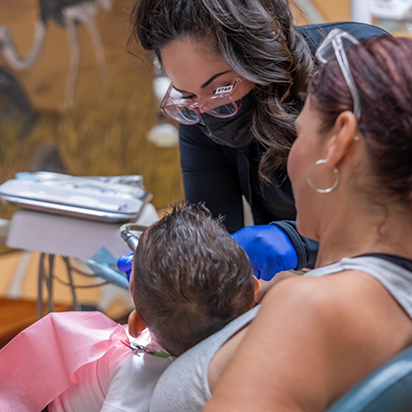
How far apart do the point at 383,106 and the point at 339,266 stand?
0.23 m

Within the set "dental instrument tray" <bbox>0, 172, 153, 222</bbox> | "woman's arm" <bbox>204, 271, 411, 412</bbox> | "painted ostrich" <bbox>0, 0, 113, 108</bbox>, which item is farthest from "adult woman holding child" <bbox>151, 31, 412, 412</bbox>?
"painted ostrich" <bbox>0, 0, 113, 108</bbox>

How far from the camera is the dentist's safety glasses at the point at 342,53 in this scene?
62cm

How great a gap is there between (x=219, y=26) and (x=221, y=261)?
618 mm

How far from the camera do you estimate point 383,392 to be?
1.70 feet

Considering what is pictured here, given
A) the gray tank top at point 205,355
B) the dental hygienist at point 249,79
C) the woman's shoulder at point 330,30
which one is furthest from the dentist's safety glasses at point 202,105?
the gray tank top at point 205,355

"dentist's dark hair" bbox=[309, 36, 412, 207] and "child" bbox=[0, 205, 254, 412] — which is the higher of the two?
"dentist's dark hair" bbox=[309, 36, 412, 207]

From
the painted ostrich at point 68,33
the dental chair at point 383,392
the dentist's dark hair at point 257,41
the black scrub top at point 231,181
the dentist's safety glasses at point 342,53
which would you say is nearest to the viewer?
the dental chair at point 383,392

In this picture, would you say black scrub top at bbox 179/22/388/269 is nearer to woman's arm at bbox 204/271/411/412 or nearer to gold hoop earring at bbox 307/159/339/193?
gold hoop earring at bbox 307/159/339/193

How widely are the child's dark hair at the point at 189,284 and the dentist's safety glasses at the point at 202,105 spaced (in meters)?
0.45

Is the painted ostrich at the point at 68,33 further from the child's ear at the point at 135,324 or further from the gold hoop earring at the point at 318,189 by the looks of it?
the gold hoop earring at the point at 318,189

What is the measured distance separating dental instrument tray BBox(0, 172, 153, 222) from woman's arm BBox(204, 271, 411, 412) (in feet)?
3.21

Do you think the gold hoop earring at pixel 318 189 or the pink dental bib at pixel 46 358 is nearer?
the gold hoop earring at pixel 318 189

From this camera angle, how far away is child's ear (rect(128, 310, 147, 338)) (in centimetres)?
96

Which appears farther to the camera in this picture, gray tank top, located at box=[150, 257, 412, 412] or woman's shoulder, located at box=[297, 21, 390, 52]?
woman's shoulder, located at box=[297, 21, 390, 52]
